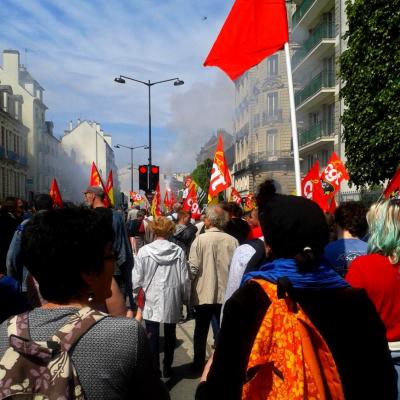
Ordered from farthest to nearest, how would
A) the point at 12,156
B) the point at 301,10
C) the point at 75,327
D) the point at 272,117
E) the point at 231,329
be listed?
the point at 12,156
the point at 272,117
the point at 301,10
the point at 231,329
the point at 75,327

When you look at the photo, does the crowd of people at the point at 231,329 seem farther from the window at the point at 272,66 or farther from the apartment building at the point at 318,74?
the window at the point at 272,66

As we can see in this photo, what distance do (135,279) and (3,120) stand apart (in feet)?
169

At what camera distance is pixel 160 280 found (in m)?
5.72

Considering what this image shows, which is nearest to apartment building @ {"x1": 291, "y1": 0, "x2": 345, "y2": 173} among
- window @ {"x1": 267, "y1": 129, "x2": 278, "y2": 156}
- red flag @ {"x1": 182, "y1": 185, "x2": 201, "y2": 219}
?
window @ {"x1": 267, "y1": 129, "x2": 278, "y2": 156}

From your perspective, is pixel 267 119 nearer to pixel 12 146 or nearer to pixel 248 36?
pixel 12 146

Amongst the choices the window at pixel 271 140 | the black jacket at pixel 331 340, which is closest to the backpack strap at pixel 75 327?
the black jacket at pixel 331 340

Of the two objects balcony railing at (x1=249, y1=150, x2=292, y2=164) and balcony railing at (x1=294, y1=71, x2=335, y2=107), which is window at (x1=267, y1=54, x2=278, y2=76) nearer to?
balcony railing at (x1=249, y1=150, x2=292, y2=164)

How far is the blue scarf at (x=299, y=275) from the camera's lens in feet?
6.99

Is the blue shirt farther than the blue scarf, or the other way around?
the blue shirt

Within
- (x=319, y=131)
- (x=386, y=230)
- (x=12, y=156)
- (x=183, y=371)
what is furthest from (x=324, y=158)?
(x=12, y=156)

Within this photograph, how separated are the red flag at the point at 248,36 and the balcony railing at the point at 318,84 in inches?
1005

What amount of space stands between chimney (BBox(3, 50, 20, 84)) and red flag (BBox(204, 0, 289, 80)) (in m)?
61.0

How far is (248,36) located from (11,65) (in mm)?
61794

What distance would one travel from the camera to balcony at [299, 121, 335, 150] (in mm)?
30828
